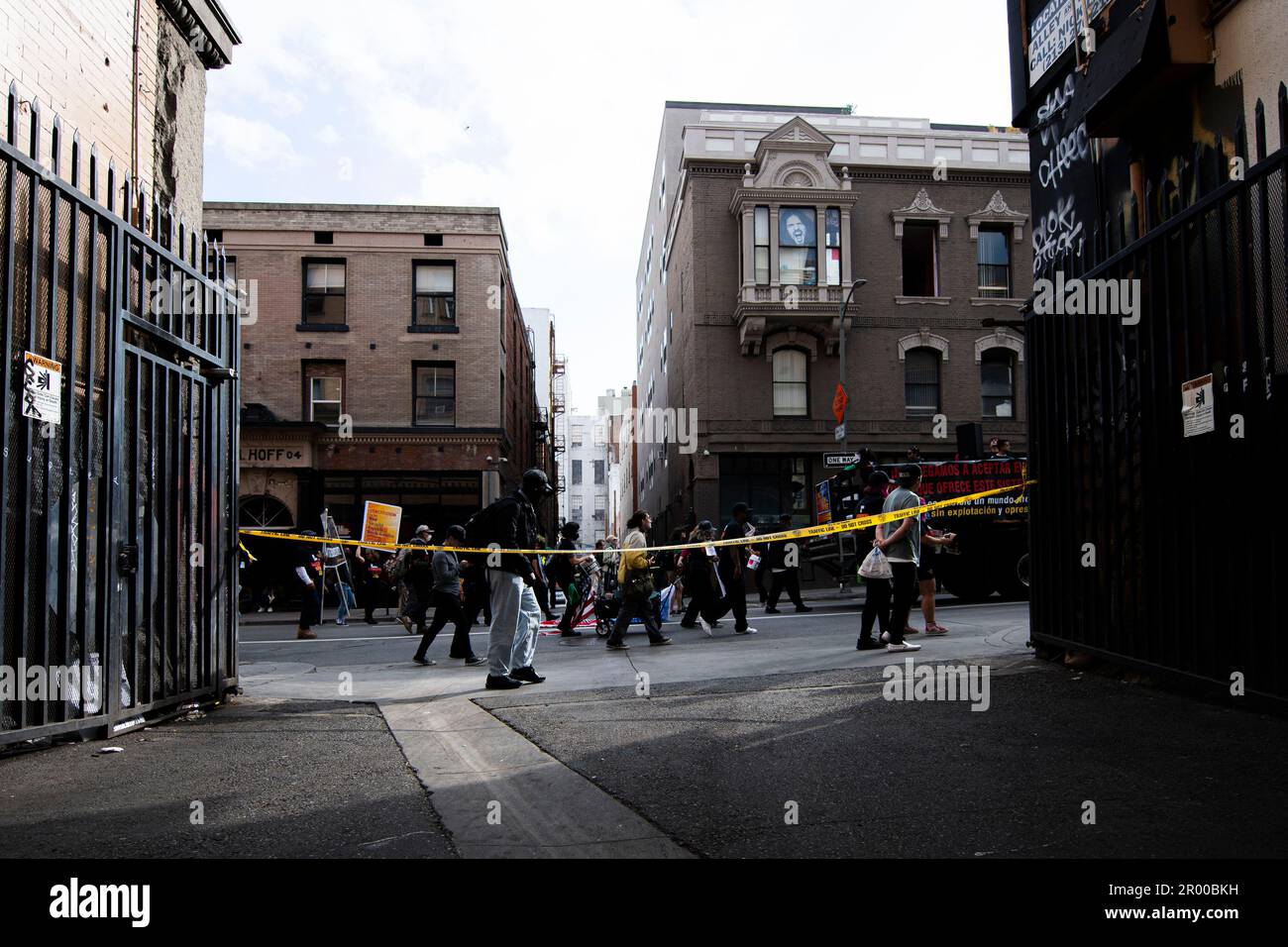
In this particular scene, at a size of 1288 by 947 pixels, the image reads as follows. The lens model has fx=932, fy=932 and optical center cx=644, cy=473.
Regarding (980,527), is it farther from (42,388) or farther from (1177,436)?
(42,388)

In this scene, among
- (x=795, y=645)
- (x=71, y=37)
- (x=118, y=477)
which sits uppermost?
(x=71, y=37)

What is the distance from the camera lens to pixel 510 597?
834cm

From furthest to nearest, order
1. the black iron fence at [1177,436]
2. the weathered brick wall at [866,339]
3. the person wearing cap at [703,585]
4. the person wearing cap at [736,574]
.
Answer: the weathered brick wall at [866,339]
the person wearing cap at [703,585]
the person wearing cap at [736,574]
the black iron fence at [1177,436]

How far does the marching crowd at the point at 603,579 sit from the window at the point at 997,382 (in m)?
12.6

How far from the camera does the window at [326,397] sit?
27156mm

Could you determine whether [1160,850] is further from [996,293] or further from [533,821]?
[996,293]

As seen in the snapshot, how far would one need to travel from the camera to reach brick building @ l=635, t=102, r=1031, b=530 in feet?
91.4

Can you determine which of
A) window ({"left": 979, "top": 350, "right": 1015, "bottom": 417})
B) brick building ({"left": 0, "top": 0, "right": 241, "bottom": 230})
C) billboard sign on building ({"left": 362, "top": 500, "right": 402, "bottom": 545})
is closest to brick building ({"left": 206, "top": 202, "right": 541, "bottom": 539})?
billboard sign on building ({"left": 362, "top": 500, "right": 402, "bottom": 545})

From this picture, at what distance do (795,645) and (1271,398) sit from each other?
6.04m

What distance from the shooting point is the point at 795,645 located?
34.2 ft

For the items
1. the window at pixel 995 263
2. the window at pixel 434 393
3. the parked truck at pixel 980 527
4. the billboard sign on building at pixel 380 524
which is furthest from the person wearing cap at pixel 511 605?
the window at pixel 995 263

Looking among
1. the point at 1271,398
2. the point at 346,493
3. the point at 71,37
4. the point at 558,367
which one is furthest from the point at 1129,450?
the point at 558,367

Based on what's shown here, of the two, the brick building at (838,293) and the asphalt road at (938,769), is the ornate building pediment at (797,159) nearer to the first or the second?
the brick building at (838,293)

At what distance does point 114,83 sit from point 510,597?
5781mm
